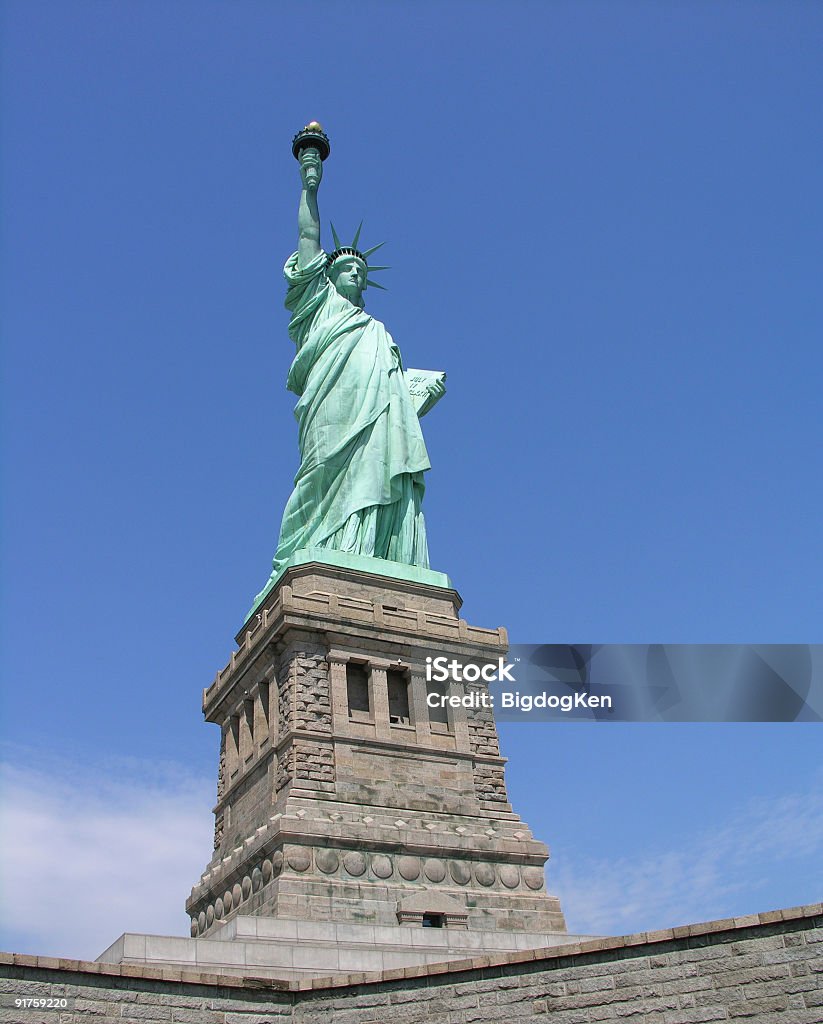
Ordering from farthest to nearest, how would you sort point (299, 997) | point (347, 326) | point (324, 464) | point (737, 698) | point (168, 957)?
point (347, 326)
point (324, 464)
point (737, 698)
point (168, 957)
point (299, 997)

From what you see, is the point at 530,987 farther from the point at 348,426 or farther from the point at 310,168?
the point at 310,168

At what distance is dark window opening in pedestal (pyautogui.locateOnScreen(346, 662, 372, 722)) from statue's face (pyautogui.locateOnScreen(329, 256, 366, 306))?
12.8m

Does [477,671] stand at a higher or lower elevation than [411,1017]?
higher

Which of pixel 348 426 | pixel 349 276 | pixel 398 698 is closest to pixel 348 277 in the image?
pixel 349 276

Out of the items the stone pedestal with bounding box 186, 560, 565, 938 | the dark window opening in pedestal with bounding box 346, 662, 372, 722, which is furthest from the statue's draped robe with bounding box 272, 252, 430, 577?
the dark window opening in pedestal with bounding box 346, 662, 372, 722

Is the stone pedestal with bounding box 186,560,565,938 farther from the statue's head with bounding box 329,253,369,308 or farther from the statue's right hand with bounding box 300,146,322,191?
the statue's right hand with bounding box 300,146,322,191

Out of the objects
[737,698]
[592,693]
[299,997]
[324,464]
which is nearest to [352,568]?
[324,464]

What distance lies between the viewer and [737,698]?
19781mm

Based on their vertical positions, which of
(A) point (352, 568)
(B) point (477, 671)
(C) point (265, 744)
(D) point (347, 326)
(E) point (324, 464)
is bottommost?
(C) point (265, 744)

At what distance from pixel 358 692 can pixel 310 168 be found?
17.7 metres

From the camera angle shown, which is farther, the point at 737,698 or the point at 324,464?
the point at 324,464

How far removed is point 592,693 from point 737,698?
117 inches

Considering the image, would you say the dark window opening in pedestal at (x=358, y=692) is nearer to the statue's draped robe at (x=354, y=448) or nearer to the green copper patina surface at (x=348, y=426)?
the green copper patina surface at (x=348, y=426)

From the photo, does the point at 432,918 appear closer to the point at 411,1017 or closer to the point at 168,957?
the point at 168,957
